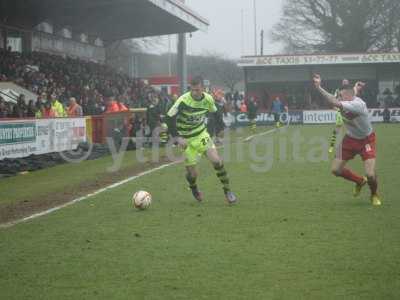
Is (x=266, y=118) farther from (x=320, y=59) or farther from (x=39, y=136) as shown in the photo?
(x=39, y=136)

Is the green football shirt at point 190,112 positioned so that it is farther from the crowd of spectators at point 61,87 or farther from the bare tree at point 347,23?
the bare tree at point 347,23

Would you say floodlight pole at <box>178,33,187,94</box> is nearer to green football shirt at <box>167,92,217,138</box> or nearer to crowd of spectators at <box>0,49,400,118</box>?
crowd of spectators at <box>0,49,400,118</box>

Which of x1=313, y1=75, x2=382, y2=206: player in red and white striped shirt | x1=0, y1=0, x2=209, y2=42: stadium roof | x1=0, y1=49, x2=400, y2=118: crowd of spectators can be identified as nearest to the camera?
x1=313, y1=75, x2=382, y2=206: player in red and white striped shirt

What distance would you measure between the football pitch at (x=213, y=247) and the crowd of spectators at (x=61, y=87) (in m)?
11.2

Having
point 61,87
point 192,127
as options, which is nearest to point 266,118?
point 61,87

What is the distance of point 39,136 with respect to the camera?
20.5 metres

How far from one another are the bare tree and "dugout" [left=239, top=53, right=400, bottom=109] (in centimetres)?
1514

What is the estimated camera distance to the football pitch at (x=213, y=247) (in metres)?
6.39

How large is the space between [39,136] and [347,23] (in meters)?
51.2

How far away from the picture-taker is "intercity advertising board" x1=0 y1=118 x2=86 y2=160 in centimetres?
1856

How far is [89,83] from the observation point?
1438 inches

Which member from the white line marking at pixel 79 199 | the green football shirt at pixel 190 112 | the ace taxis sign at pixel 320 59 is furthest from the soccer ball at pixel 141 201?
the ace taxis sign at pixel 320 59

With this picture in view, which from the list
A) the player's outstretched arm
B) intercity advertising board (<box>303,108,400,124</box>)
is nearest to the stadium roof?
intercity advertising board (<box>303,108,400,124</box>)

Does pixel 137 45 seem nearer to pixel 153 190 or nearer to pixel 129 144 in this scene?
pixel 129 144
